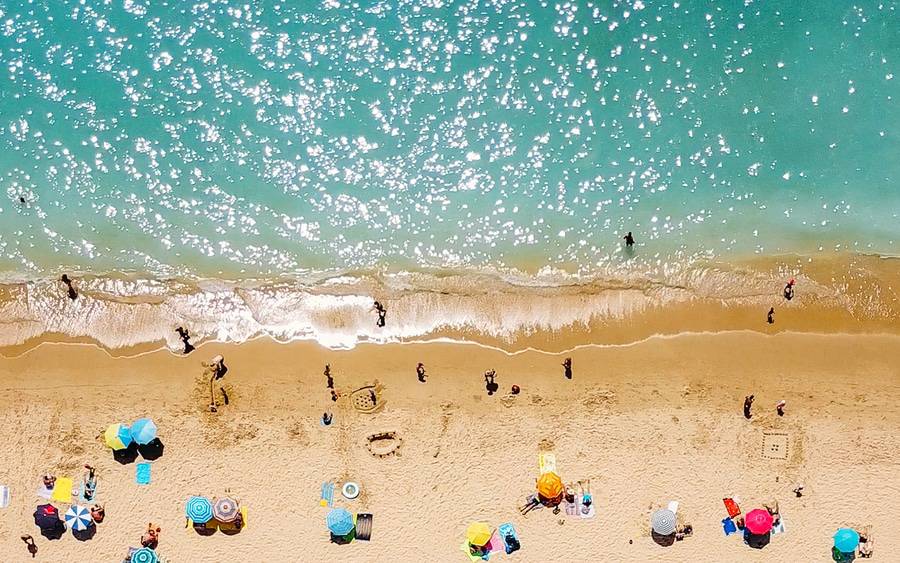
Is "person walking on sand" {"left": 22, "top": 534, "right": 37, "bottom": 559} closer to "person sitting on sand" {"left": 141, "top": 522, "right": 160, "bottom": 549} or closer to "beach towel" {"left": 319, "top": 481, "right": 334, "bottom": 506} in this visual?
"person sitting on sand" {"left": 141, "top": 522, "right": 160, "bottom": 549}

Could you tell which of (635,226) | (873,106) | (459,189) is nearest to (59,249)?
(459,189)

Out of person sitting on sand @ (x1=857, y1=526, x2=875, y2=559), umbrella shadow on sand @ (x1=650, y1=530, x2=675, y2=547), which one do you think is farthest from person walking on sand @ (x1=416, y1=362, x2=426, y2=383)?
person sitting on sand @ (x1=857, y1=526, x2=875, y2=559)

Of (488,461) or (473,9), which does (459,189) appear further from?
(488,461)

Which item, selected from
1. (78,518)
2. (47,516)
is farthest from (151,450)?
(47,516)

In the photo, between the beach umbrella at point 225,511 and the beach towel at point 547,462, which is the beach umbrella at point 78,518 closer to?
the beach umbrella at point 225,511

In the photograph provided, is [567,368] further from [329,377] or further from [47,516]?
[47,516]
